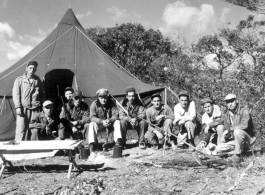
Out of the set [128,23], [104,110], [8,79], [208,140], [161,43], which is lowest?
[208,140]

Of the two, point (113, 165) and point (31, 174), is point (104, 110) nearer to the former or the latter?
point (113, 165)

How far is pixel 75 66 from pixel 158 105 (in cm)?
257

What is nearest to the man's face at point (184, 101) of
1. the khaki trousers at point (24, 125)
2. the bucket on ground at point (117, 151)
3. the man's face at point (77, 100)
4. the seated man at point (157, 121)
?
the seated man at point (157, 121)

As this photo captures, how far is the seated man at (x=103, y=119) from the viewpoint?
17.9 feet

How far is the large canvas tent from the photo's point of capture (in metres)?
6.42

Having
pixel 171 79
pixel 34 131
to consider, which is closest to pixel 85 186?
pixel 34 131

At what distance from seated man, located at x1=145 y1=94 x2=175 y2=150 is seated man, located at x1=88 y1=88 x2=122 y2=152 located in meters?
0.63

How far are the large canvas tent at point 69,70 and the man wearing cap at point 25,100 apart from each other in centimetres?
81

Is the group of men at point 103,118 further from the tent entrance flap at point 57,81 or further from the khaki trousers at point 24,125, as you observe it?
the tent entrance flap at point 57,81

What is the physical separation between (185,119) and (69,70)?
3.39 m

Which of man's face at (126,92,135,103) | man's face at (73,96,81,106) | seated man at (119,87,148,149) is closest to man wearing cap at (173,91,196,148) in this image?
seated man at (119,87,148,149)

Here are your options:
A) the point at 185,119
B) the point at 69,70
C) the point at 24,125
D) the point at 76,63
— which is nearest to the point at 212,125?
the point at 185,119

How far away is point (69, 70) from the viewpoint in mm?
7500

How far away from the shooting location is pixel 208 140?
513cm
